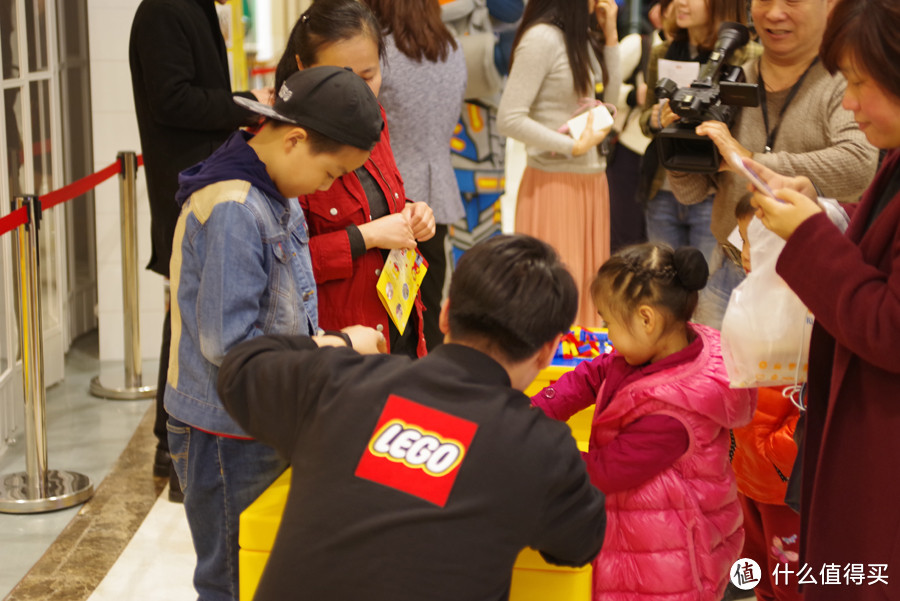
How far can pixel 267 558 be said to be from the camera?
190cm

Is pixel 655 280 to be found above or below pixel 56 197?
above

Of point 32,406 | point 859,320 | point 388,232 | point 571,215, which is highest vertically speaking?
Answer: point 859,320

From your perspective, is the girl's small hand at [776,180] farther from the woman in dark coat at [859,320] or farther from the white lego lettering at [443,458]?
the white lego lettering at [443,458]

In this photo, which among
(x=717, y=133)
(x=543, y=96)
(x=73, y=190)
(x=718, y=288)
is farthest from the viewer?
(x=543, y=96)

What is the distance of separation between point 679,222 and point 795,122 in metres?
0.92

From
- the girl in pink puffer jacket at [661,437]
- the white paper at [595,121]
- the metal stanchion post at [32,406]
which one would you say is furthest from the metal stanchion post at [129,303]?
the girl in pink puffer jacket at [661,437]

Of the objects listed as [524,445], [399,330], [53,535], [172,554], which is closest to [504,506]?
[524,445]

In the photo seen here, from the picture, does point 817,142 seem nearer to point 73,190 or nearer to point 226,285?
point 226,285

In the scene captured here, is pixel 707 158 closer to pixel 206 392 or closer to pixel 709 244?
pixel 709 244

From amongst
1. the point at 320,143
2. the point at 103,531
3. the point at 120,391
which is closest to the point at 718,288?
the point at 320,143

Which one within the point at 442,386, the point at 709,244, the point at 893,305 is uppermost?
the point at 893,305

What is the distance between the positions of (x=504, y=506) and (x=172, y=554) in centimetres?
204

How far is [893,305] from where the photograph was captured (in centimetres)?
155

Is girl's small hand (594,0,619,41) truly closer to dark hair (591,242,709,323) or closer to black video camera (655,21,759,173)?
black video camera (655,21,759,173)
